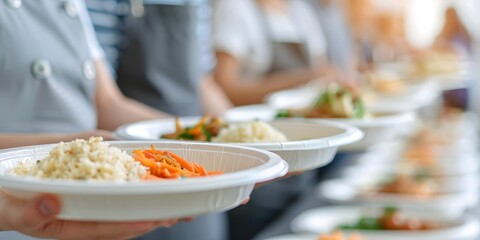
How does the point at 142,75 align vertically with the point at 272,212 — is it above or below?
above

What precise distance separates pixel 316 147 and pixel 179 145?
19cm

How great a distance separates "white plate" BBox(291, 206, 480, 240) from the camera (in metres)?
2.10

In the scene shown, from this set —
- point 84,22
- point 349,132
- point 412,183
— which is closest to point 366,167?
point 412,183

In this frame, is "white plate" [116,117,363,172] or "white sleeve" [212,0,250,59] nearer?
"white plate" [116,117,363,172]

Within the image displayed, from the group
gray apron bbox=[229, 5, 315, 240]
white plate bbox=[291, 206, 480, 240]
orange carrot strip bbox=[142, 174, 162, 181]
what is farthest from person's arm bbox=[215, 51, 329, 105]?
orange carrot strip bbox=[142, 174, 162, 181]

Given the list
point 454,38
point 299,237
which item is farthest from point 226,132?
point 454,38

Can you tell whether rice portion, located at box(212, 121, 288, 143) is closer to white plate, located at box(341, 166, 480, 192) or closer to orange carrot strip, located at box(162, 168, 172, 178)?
orange carrot strip, located at box(162, 168, 172, 178)

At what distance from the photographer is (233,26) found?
9.09 feet

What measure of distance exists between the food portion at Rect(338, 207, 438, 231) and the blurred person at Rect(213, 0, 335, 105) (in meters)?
0.65

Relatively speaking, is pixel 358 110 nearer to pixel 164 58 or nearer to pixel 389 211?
pixel 164 58

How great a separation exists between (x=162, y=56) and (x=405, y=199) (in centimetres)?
108

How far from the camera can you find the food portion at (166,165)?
72 cm

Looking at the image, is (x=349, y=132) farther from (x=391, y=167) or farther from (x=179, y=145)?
(x=391, y=167)

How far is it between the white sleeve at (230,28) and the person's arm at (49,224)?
2.01m
